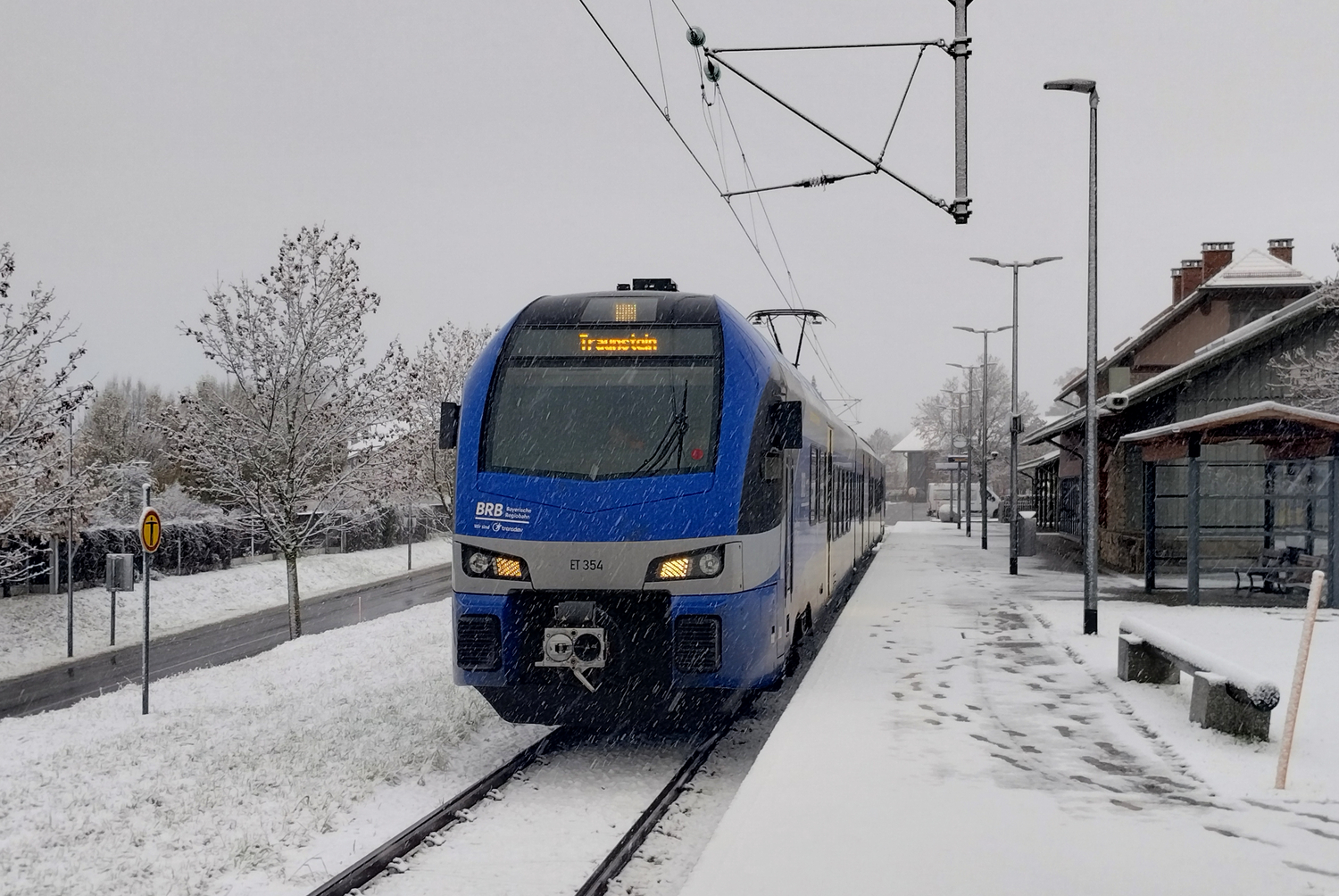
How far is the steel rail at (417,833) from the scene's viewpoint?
552 cm

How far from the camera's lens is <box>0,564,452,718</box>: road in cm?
1897

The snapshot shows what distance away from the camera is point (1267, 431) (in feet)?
53.7

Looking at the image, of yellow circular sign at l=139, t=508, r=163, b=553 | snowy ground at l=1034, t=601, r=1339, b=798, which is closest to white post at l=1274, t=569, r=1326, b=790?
snowy ground at l=1034, t=601, r=1339, b=798

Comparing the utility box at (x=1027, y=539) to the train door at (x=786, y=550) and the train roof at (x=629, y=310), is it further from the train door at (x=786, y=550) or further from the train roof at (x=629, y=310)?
the train roof at (x=629, y=310)

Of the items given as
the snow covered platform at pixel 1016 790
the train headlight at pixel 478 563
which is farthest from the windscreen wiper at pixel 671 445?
the snow covered platform at pixel 1016 790

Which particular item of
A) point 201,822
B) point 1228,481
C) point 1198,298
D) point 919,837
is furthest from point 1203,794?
point 1198,298

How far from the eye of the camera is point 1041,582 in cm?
2217

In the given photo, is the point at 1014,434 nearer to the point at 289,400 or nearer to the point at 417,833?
the point at 289,400

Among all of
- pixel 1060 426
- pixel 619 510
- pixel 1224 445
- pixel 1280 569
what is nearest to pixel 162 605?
pixel 1060 426

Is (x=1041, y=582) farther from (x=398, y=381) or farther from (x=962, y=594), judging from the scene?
(x=398, y=381)

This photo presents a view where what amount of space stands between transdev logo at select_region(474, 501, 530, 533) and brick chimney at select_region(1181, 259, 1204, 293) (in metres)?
34.8

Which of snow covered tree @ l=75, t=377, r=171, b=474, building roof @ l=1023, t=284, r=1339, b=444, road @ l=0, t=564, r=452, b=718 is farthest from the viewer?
snow covered tree @ l=75, t=377, r=171, b=474

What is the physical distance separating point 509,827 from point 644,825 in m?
A: 0.85

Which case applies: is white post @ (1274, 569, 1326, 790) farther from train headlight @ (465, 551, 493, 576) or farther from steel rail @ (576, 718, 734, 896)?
train headlight @ (465, 551, 493, 576)
